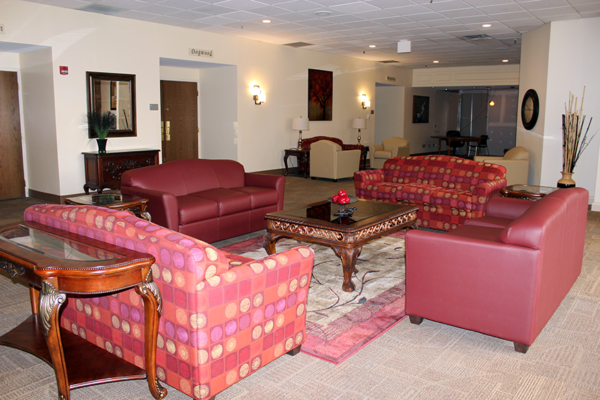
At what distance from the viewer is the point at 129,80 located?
7789mm

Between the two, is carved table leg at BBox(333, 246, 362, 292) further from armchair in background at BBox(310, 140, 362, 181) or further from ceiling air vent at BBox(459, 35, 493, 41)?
ceiling air vent at BBox(459, 35, 493, 41)

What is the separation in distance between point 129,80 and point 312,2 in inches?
128

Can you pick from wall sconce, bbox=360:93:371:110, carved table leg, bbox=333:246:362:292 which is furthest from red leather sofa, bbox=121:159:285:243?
wall sconce, bbox=360:93:371:110

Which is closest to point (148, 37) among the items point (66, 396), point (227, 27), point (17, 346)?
point (227, 27)

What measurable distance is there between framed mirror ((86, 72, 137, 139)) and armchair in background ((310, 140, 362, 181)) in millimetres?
3922

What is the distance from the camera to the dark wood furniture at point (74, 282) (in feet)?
6.38

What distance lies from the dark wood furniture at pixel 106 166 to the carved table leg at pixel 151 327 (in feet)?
17.8

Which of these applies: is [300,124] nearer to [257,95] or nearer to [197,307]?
[257,95]

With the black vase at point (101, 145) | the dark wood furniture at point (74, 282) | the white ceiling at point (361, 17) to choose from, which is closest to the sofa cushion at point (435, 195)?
the white ceiling at point (361, 17)

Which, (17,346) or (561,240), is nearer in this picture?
(17,346)

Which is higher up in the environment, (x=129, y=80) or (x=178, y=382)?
(x=129, y=80)

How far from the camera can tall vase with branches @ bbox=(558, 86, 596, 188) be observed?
711cm

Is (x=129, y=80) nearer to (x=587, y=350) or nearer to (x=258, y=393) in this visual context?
(x=258, y=393)

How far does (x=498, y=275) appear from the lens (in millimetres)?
2732
